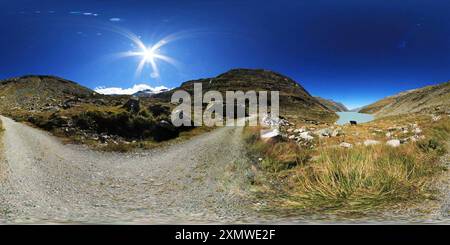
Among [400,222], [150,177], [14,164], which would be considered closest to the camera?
[400,222]

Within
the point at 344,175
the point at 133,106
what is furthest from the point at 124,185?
the point at 133,106

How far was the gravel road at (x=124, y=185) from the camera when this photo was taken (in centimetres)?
522

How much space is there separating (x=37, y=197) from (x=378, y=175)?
6872 mm

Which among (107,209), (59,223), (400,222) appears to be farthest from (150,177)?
(400,222)

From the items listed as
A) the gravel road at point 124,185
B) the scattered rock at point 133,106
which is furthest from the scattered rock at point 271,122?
the scattered rock at point 133,106

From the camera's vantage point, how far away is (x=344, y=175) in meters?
6.72

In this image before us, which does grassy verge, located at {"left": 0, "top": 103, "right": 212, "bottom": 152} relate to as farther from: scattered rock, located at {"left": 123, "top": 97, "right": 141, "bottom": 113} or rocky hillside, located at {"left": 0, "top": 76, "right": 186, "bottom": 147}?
scattered rock, located at {"left": 123, "top": 97, "right": 141, "bottom": 113}

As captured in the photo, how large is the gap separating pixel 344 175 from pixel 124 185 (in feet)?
15.4

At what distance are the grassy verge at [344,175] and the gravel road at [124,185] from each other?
0.92 m

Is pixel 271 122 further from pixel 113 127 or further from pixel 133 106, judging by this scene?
pixel 133 106

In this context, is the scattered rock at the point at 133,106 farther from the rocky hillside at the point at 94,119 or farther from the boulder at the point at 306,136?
the boulder at the point at 306,136

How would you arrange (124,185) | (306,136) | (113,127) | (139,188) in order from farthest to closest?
(113,127)
(306,136)
(124,185)
(139,188)
